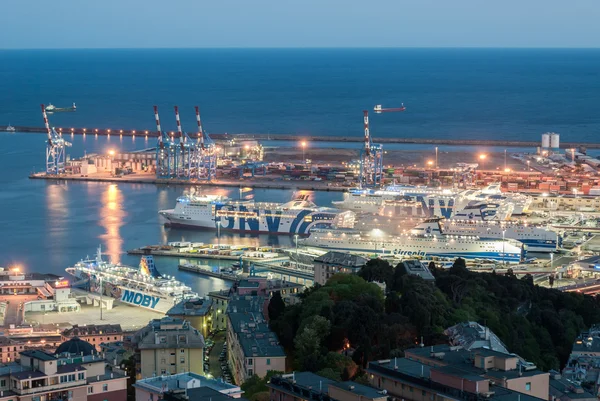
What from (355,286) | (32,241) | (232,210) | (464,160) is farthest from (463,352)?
(464,160)

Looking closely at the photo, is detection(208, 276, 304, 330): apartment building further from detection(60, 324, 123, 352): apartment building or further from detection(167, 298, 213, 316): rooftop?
detection(60, 324, 123, 352): apartment building

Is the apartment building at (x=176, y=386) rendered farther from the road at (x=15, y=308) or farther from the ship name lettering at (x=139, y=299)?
the ship name lettering at (x=139, y=299)

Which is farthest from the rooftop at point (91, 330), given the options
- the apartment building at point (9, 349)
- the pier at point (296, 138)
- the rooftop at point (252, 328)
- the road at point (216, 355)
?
the pier at point (296, 138)

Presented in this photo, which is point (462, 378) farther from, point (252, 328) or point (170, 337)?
point (252, 328)

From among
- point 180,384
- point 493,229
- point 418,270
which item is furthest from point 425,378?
point 493,229

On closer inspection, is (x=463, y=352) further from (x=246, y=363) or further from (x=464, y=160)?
(x=464, y=160)

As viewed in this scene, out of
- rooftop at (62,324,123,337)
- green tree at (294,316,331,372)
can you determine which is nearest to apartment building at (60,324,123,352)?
rooftop at (62,324,123,337)
